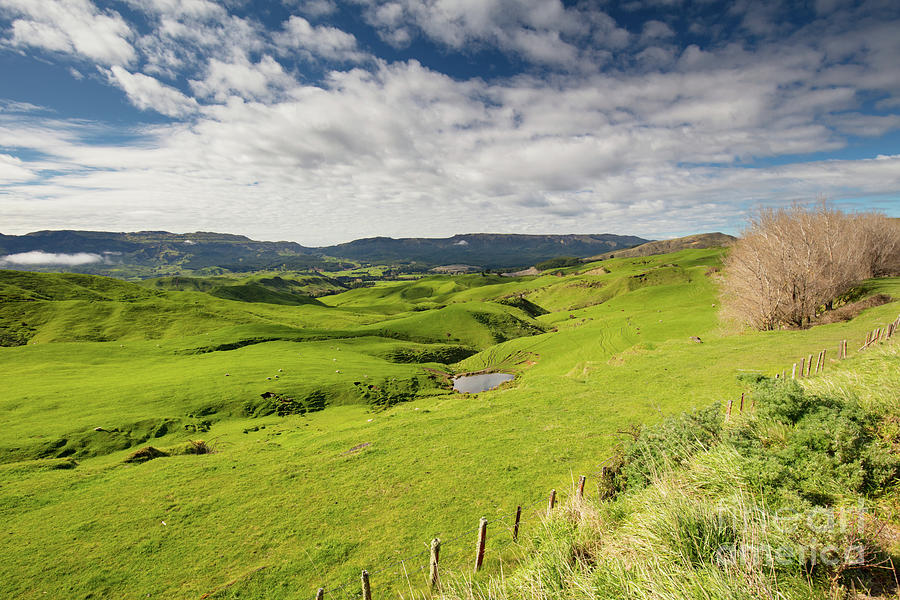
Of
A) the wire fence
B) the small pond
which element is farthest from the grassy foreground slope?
the small pond

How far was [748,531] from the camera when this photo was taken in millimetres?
5820

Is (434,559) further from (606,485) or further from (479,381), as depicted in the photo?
(479,381)

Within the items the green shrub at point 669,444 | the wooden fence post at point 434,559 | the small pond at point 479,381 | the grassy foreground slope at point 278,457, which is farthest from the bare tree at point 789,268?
the wooden fence post at point 434,559

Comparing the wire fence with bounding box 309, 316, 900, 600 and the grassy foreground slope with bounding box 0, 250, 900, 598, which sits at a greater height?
the wire fence with bounding box 309, 316, 900, 600

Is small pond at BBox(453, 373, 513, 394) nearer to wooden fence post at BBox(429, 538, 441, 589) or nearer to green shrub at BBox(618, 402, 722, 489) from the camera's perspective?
green shrub at BBox(618, 402, 722, 489)

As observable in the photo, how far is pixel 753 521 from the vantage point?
235 inches

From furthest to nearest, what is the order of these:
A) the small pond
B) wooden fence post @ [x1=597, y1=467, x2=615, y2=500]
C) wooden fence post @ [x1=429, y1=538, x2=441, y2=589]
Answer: the small pond < wooden fence post @ [x1=597, y1=467, x2=615, y2=500] < wooden fence post @ [x1=429, y1=538, x2=441, y2=589]

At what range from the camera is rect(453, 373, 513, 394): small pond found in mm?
62875

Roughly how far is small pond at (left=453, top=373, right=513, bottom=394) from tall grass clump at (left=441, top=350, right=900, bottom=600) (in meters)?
53.1

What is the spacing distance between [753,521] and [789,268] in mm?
48900

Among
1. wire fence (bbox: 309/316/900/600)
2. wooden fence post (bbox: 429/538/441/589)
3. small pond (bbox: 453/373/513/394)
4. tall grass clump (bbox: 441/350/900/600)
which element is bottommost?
small pond (bbox: 453/373/513/394)

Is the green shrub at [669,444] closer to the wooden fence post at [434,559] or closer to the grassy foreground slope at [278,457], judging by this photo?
A: the grassy foreground slope at [278,457]

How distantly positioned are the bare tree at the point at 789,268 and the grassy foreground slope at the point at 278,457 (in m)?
5.03

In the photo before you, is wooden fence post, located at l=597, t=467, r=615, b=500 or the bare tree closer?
wooden fence post, located at l=597, t=467, r=615, b=500
